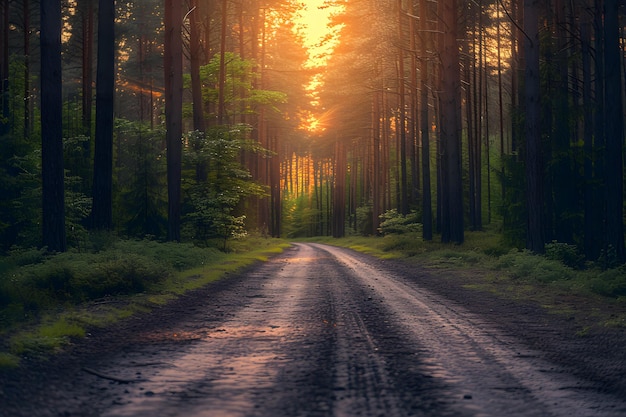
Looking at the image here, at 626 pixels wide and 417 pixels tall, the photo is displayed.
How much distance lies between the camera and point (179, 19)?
84.8ft

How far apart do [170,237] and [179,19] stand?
29.1 ft

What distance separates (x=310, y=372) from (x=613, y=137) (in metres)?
15.8

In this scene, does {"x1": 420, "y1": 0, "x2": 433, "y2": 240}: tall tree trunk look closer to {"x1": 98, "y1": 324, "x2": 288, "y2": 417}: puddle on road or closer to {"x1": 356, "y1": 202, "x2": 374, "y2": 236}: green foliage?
{"x1": 98, "y1": 324, "x2": 288, "y2": 417}: puddle on road

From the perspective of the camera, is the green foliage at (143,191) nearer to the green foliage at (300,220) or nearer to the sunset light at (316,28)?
the sunset light at (316,28)

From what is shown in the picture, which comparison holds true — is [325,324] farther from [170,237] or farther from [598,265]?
[170,237]

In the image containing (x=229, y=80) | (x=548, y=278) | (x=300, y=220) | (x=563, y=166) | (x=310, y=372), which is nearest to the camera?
(x=310, y=372)

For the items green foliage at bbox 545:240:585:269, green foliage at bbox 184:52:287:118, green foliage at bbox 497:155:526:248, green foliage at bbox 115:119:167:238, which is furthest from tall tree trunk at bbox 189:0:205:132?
green foliage at bbox 545:240:585:269

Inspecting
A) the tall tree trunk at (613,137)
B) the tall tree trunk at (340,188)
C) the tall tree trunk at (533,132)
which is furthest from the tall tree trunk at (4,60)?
the tall tree trunk at (340,188)

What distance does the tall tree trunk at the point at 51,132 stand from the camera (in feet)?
54.4

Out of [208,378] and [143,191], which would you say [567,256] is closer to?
[208,378]

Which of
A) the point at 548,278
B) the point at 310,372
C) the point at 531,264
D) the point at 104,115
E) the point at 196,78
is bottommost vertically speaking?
the point at 310,372

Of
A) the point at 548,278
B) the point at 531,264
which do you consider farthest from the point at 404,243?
the point at 548,278

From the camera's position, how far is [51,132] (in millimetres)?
16797

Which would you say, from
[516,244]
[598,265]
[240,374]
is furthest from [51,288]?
[516,244]
